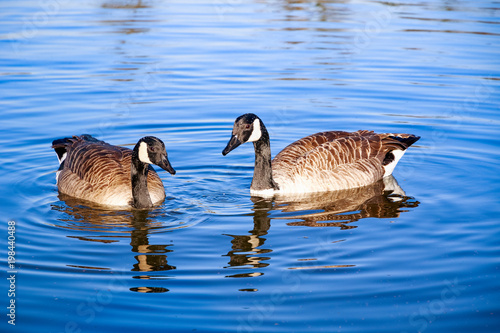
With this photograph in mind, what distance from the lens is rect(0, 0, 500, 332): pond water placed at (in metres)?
7.48

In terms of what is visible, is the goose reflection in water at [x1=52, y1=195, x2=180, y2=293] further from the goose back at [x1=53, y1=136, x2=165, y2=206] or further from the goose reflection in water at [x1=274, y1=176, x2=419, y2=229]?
the goose reflection in water at [x1=274, y1=176, x2=419, y2=229]

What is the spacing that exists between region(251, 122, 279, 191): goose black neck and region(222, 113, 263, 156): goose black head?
0.59ft

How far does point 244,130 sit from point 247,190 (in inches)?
50.7

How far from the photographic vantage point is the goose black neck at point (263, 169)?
11547mm

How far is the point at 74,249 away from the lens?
9.01 meters

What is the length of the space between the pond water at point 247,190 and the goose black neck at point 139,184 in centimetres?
23

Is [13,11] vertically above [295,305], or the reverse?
[13,11]

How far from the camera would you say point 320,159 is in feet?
39.3

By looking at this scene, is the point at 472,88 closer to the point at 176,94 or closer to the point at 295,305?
the point at 176,94

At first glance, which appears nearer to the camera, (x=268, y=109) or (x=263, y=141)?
(x=263, y=141)

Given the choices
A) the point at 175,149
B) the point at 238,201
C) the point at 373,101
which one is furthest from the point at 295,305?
the point at 373,101

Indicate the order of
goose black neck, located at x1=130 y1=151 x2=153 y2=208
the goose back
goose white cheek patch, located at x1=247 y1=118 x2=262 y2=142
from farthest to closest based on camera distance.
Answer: goose white cheek patch, located at x1=247 y1=118 x2=262 y2=142, the goose back, goose black neck, located at x1=130 y1=151 x2=153 y2=208

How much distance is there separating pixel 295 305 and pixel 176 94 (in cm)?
1174

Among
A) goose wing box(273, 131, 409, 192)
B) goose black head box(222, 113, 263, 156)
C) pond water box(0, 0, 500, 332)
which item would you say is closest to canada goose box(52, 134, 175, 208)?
pond water box(0, 0, 500, 332)
